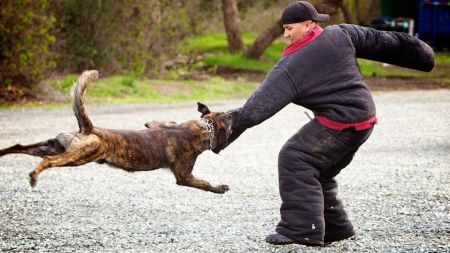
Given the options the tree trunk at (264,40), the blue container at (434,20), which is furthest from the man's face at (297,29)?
Result: the blue container at (434,20)

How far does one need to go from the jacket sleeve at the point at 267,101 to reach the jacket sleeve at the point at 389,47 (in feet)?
2.28

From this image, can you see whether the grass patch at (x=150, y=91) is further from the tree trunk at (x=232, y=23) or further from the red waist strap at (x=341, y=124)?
the red waist strap at (x=341, y=124)

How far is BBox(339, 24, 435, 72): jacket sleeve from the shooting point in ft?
19.9

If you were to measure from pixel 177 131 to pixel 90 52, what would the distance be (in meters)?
15.8

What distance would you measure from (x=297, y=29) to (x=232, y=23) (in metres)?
20.6

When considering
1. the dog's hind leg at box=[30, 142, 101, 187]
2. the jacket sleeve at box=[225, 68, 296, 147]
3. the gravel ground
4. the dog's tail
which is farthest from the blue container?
the dog's hind leg at box=[30, 142, 101, 187]

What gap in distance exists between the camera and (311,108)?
589 cm

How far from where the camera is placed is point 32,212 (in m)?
7.92

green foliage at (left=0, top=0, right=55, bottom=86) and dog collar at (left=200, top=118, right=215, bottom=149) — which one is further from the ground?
dog collar at (left=200, top=118, right=215, bottom=149)

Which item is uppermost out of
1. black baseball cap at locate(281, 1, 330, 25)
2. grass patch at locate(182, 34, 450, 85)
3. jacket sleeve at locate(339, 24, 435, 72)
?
black baseball cap at locate(281, 1, 330, 25)

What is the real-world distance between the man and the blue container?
22497 mm

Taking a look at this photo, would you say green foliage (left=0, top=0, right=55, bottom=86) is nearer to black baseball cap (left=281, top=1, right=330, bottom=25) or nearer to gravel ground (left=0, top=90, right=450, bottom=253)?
gravel ground (left=0, top=90, right=450, bottom=253)

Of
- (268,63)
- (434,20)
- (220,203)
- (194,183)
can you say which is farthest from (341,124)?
(434,20)

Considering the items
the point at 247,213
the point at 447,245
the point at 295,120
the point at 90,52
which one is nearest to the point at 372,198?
the point at 247,213
